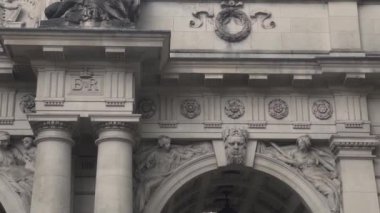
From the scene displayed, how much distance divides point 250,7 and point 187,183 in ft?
16.9

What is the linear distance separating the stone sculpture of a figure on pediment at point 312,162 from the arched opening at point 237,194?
0.59 meters

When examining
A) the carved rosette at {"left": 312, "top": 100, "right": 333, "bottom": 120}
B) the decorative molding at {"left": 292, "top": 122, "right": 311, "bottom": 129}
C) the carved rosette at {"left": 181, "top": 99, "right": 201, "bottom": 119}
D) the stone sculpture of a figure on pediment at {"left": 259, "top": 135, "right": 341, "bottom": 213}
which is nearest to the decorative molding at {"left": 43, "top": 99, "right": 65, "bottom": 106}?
the carved rosette at {"left": 181, "top": 99, "right": 201, "bottom": 119}

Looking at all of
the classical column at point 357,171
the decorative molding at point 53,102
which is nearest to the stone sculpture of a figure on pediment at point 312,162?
the classical column at point 357,171

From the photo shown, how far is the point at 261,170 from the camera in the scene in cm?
1866

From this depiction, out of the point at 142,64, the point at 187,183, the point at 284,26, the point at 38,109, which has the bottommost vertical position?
the point at 187,183

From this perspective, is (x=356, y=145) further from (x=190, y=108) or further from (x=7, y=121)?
(x=7, y=121)

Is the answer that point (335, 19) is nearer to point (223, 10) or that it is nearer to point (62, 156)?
point (223, 10)

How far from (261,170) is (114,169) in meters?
3.95

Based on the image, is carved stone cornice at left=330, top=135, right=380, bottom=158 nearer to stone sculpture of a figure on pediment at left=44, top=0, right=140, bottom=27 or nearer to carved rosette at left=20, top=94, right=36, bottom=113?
stone sculpture of a figure on pediment at left=44, top=0, right=140, bottom=27

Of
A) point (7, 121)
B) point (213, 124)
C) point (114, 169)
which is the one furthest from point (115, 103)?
point (7, 121)

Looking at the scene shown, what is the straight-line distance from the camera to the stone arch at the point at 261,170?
18250 mm

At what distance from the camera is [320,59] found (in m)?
18.5

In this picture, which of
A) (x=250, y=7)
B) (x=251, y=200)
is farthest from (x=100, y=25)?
(x=251, y=200)

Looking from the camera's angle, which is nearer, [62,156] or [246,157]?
[62,156]
